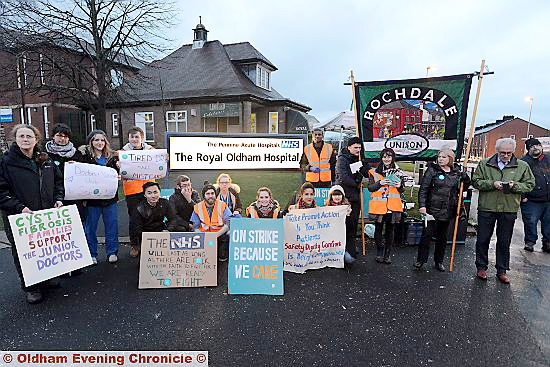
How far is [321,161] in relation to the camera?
5.68 m

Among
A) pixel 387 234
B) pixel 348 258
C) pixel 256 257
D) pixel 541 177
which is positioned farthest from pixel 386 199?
pixel 541 177

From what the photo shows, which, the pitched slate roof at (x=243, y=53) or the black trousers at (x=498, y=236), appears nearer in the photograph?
the black trousers at (x=498, y=236)

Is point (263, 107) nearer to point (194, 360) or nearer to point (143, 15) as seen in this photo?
point (143, 15)

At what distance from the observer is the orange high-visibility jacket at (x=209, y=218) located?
4.60m

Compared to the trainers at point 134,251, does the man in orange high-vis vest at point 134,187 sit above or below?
above

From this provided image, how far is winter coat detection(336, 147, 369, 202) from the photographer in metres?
4.86

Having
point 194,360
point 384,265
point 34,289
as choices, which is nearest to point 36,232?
point 34,289

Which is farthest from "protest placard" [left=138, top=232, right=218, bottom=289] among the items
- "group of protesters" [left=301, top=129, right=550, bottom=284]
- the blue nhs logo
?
the blue nhs logo

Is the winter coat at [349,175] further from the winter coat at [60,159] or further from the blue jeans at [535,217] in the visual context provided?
the winter coat at [60,159]

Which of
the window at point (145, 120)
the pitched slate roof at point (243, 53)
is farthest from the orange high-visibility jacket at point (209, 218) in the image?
the window at point (145, 120)

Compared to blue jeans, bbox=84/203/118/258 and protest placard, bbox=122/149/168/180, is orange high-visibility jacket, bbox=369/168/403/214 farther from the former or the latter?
blue jeans, bbox=84/203/118/258

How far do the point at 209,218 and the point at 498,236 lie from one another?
380 cm

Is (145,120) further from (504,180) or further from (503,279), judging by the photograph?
(503,279)

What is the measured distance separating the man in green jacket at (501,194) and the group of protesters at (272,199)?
1 cm
